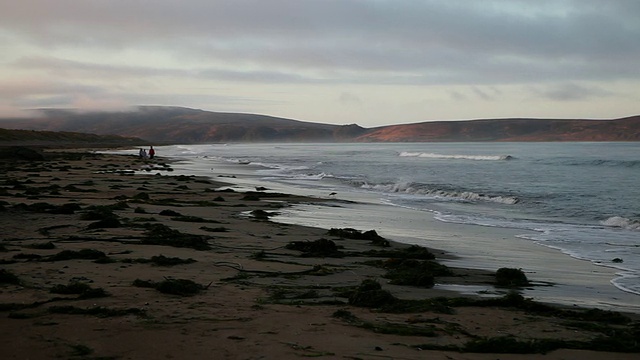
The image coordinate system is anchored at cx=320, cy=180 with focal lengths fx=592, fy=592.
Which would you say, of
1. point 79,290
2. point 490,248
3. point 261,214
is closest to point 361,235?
point 490,248

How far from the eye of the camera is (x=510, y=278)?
7812 millimetres

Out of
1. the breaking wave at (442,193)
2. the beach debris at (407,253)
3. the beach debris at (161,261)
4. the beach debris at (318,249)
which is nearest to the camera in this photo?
the beach debris at (161,261)

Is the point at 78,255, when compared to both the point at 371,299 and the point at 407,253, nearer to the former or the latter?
the point at 371,299

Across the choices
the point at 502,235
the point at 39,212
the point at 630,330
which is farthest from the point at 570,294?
the point at 39,212

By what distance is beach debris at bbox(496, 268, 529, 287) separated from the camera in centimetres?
768

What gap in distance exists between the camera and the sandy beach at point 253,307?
4.59m

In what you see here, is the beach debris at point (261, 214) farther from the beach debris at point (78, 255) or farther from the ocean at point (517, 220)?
the beach debris at point (78, 255)

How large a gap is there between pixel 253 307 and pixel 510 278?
3.77 m

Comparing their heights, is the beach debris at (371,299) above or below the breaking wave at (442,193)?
above

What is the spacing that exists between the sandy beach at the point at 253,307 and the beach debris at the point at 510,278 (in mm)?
407

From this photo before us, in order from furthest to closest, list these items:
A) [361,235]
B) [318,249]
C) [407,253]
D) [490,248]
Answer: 1. [361,235]
2. [490,248]
3. [407,253]
4. [318,249]

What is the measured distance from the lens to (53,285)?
6.15 metres

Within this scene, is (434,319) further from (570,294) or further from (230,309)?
(570,294)

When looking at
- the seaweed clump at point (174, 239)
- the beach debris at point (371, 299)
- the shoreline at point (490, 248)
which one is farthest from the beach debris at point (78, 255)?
the shoreline at point (490, 248)
